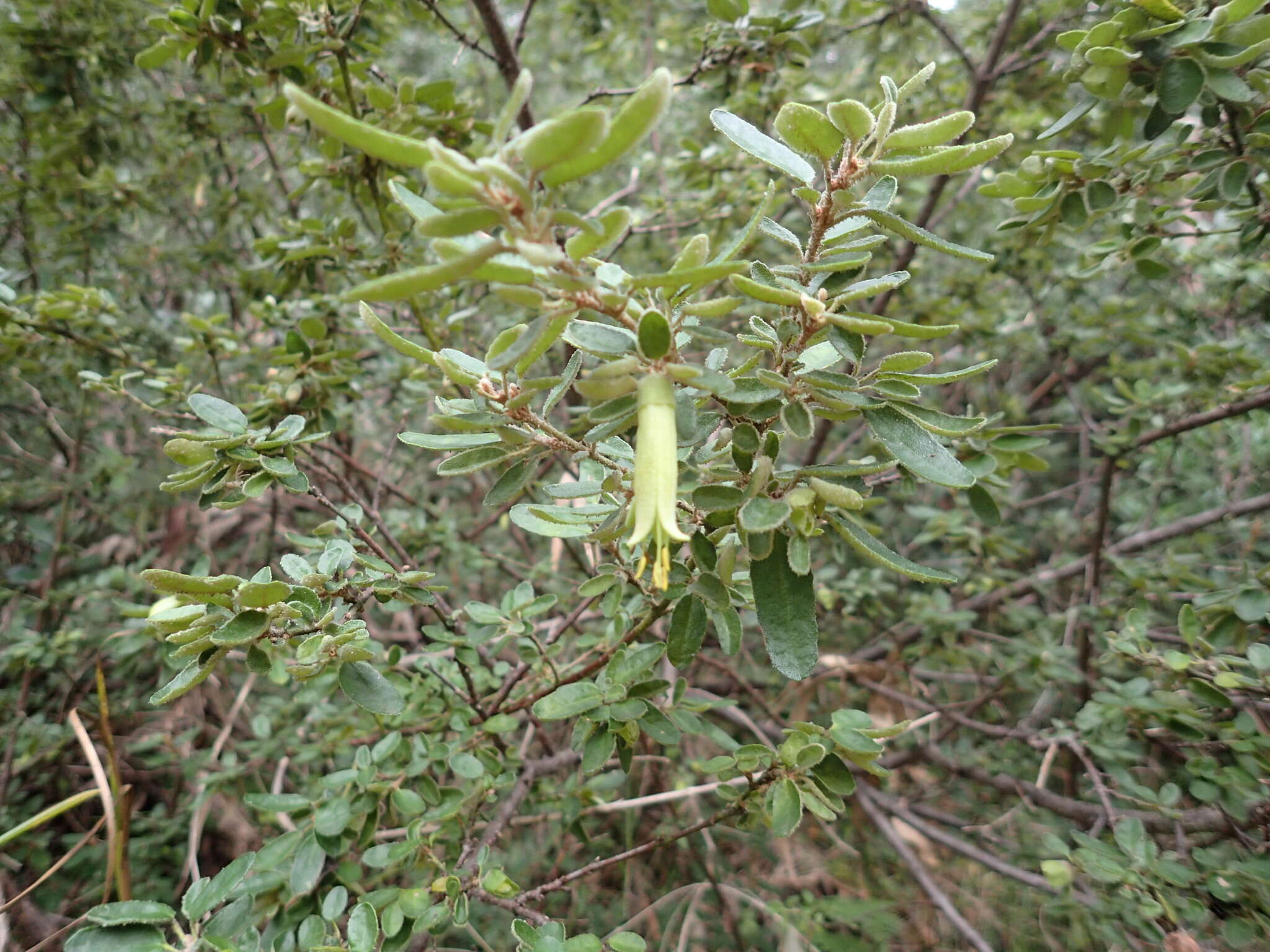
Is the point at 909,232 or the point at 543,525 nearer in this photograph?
the point at 909,232

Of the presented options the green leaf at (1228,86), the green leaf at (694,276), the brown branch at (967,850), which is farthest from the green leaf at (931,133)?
the brown branch at (967,850)

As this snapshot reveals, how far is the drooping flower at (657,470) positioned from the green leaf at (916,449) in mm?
257

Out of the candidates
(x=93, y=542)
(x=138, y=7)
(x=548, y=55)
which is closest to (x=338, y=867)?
(x=93, y=542)

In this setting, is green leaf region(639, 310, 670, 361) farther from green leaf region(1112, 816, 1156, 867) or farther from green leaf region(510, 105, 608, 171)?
green leaf region(1112, 816, 1156, 867)

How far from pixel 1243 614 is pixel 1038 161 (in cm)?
90

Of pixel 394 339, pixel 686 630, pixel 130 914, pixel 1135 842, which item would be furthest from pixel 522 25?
pixel 1135 842

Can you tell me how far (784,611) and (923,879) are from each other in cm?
→ 135

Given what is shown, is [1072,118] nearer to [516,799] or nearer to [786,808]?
[786,808]

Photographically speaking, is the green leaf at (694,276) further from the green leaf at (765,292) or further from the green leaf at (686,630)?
the green leaf at (686,630)

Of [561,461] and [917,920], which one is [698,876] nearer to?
[917,920]

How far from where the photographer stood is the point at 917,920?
2.12 meters

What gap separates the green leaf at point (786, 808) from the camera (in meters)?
0.88

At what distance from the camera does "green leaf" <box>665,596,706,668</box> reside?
2.70 feet

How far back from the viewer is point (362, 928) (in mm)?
915
